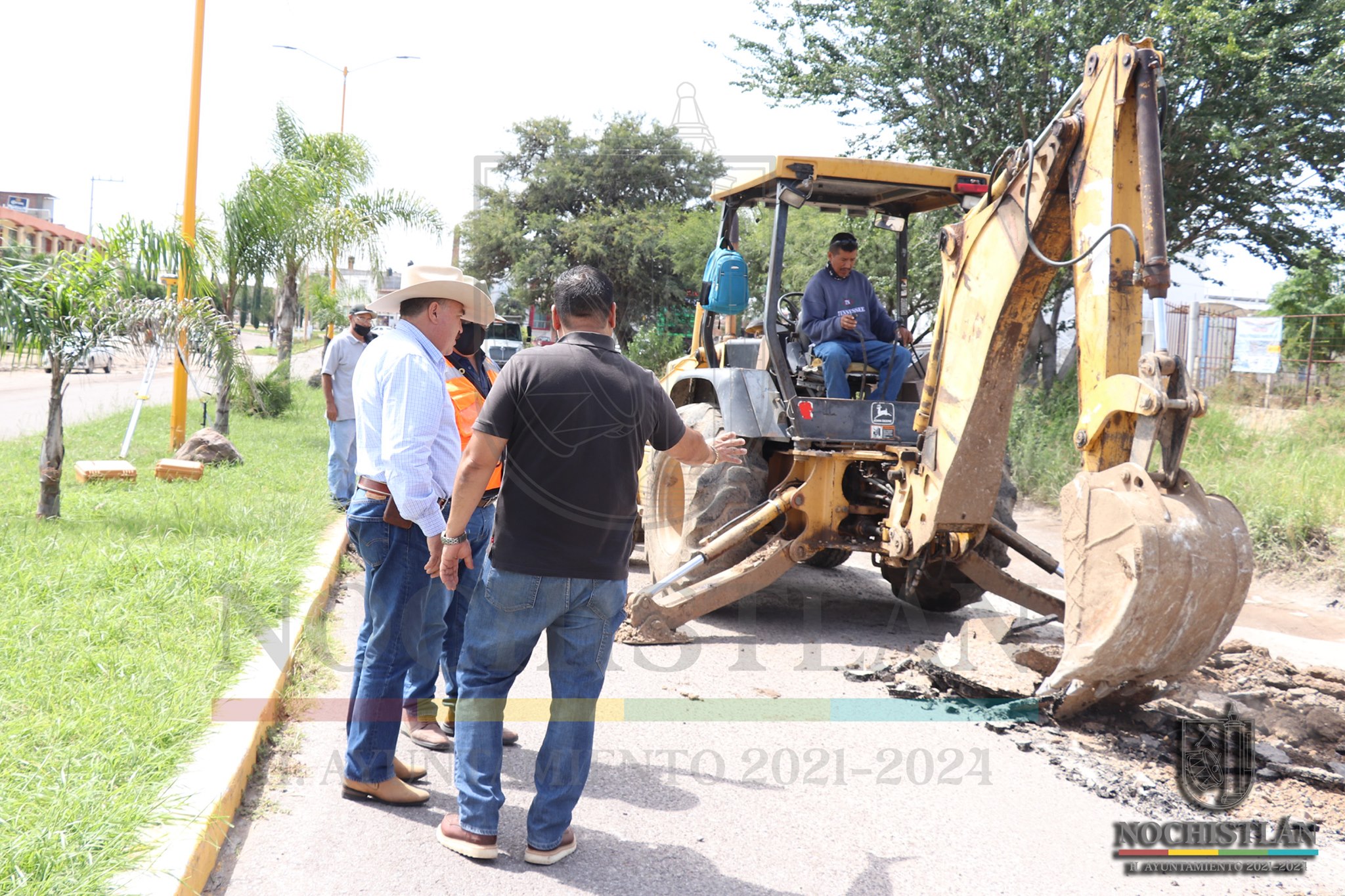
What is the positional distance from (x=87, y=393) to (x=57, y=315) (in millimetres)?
21125

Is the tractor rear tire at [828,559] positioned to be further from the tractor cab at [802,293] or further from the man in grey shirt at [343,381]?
the man in grey shirt at [343,381]

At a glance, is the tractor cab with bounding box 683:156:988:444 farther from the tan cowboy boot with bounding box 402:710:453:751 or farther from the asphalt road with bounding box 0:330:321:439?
the asphalt road with bounding box 0:330:321:439

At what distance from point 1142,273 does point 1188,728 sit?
6.74ft

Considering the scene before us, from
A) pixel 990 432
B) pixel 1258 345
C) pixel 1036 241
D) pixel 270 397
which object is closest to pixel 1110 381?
pixel 1036 241

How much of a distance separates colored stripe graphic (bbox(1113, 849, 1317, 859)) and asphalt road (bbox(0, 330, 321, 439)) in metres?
8.31

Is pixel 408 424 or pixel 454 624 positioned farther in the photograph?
pixel 454 624

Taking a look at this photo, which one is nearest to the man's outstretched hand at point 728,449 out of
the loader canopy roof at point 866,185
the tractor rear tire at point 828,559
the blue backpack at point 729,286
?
the blue backpack at point 729,286

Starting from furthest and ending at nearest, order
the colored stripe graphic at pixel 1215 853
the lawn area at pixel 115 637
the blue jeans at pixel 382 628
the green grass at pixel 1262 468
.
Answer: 1. the green grass at pixel 1262 468
2. the blue jeans at pixel 382 628
3. the colored stripe graphic at pixel 1215 853
4. the lawn area at pixel 115 637

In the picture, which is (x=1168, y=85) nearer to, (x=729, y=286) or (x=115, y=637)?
(x=729, y=286)

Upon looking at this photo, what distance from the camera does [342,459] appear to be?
9.25 metres

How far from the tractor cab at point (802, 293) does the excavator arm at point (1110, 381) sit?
41.4 inches

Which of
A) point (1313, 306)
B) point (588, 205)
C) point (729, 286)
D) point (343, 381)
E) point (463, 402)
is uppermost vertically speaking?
point (588, 205)

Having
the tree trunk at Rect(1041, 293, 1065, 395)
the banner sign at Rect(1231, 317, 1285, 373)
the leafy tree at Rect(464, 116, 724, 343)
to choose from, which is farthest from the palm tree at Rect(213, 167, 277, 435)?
the leafy tree at Rect(464, 116, 724, 343)

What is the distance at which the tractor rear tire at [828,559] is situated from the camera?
843cm
